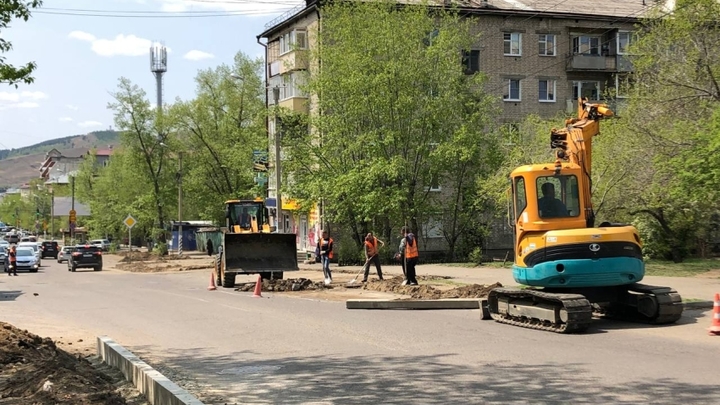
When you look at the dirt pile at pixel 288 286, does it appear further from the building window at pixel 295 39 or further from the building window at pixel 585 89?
the building window at pixel 585 89

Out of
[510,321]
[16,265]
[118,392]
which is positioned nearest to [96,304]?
[510,321]

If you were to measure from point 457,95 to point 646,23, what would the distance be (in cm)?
1173

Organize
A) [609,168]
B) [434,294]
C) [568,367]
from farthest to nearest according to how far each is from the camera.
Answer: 1. [609,168]
2. [434,294]
3. [568,367]

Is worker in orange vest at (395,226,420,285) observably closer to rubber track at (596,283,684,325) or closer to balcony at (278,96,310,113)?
rubber track at (596,283,684,325)

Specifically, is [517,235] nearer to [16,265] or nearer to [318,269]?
[318,269]

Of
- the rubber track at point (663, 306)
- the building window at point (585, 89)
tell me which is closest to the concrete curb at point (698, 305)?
the rubber track at point (663, 306)

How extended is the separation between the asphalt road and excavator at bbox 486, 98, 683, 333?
40 cm

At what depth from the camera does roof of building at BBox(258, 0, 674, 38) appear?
50.6 meters

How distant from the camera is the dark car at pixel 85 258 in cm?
4631

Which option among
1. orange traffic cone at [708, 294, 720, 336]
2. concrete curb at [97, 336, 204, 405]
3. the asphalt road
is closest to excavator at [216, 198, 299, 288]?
the asphalt road

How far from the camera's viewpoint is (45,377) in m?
9.66

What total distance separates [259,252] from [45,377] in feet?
55.4

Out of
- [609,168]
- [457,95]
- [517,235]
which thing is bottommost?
[517,235]

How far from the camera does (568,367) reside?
10.6m
